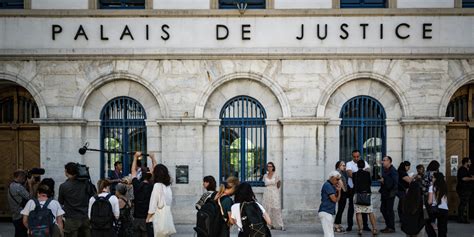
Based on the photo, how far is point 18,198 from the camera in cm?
1497

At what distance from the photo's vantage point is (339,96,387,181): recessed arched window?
2066 cm

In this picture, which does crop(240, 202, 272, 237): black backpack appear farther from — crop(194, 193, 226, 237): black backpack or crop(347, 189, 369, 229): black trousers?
crop(347, 189, 369, 229): black trousers

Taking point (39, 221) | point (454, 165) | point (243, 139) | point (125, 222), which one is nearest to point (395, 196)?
point (454, 165)

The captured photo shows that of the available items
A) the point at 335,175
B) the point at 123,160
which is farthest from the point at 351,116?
the point at 123,160

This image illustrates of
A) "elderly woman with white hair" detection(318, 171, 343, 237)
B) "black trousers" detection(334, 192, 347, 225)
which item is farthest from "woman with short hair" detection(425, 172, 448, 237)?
"black trousers" detection(334, 192, 347, 225)

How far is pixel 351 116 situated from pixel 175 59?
200 inches

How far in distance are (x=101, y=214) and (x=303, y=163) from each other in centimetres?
801

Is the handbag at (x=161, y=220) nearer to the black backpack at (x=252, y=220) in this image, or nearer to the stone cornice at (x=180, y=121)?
the black backpack at (x=252, y=220)

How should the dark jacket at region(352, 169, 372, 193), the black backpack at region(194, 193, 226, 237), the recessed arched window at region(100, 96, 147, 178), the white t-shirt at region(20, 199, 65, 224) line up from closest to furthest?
the black backpack at region(194, 193, 226, 237)
the white t-shirt at region(20, 199, 65, 224)
the dark jacket at region(352, 169, 372, 193)
the recessed arched window at region(100, 96, 147, 178)

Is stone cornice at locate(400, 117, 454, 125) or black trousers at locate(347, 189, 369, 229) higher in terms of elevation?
stone cornice at locate(400, 117, 454, 125)

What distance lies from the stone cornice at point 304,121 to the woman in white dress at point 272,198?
1.49 meters

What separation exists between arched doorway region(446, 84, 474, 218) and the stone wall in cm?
99

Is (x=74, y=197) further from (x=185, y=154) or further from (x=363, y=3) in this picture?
(x=363, y=3)

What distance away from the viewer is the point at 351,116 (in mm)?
20688
